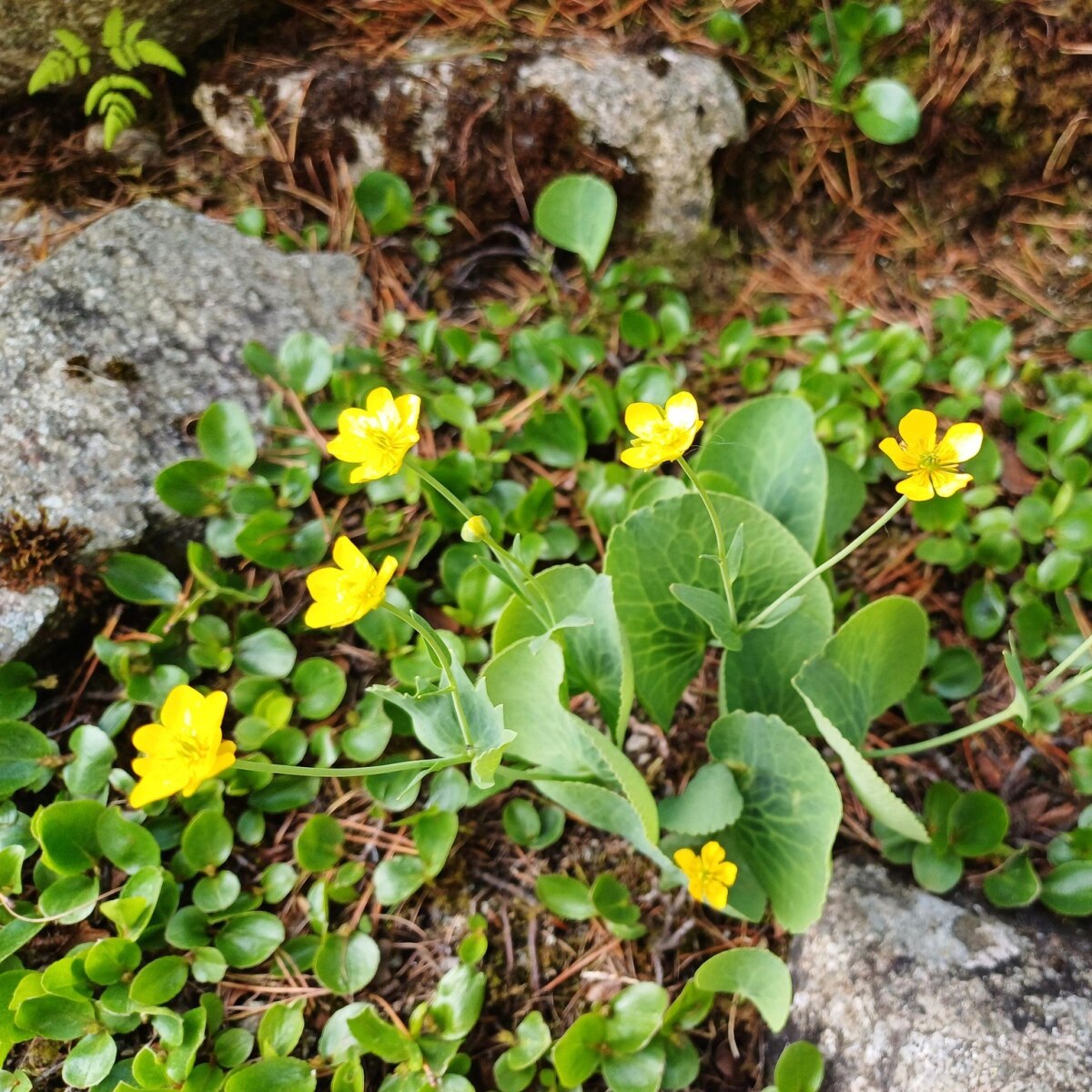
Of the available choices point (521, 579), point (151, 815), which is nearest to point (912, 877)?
point (521, 579)

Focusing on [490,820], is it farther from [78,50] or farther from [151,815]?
[78,50]

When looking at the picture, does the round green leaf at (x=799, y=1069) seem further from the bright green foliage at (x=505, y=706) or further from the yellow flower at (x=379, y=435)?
the yellow flower at (x=379, y=435)

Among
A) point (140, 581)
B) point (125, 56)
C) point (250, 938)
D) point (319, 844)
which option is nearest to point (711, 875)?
point (319, 844)

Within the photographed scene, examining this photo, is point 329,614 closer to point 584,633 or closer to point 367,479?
point 367,479

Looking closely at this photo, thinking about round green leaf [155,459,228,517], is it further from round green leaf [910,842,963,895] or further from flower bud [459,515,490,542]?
round green leaf [910,842,963,895]

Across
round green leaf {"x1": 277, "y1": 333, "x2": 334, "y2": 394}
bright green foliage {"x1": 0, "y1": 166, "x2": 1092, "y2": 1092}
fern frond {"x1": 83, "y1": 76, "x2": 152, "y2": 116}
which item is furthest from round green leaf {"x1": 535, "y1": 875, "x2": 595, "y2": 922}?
fern frond {"x1": 83, "y1": 76, "x2": 152, "y2": 116}
